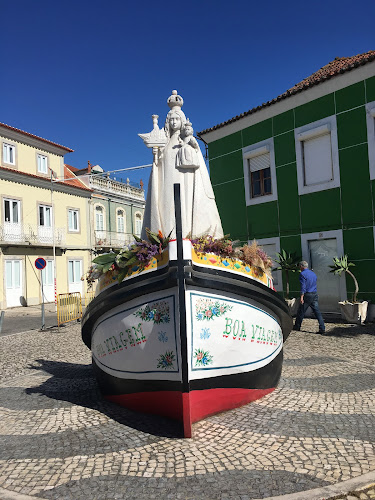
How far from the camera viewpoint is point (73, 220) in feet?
80.5

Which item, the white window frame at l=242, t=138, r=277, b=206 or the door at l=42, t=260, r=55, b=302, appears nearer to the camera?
the white window frame at l=242, t=138, r=277, b=206

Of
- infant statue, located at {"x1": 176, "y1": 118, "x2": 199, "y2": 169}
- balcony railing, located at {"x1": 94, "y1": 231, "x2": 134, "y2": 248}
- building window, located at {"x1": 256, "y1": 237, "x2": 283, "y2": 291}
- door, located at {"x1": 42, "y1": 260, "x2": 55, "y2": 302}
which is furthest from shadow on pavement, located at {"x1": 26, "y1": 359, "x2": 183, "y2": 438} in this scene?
balcony railing, located at {"x1": 94, "y1": 231, "x2": 134, "y2": 248}

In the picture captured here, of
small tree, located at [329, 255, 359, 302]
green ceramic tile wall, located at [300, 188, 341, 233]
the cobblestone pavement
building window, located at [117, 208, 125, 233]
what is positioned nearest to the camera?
the cobblestone pavement

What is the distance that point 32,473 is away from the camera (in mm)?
3098

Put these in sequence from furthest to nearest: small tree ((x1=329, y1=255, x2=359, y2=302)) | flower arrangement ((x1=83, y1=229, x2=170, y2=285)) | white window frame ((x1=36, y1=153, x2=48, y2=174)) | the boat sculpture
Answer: white window frame ((x1=36, y1=153, x2=48, y2=174)) < small tree ((x1=329, y1=255, x2=359, y2=302)) < flower arrangement ((x1=83, y1=229, x2=170, y2=285)) < the boat sculpture

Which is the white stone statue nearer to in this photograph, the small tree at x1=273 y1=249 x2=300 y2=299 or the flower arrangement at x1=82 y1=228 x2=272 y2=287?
the flower arrangement at x1=82 y1=228 x2=272 y2=287

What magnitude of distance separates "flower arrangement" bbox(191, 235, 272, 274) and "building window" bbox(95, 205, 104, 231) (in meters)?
24.1

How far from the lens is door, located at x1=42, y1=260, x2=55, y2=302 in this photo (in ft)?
72.0

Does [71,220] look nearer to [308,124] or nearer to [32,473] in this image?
[308,124]

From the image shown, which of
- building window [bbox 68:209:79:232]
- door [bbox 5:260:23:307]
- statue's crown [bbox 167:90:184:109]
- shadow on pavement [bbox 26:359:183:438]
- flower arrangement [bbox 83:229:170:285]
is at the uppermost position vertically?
building window [bbox 68:209:79:232]

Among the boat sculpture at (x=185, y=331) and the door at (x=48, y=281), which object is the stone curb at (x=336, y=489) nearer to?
the boat sculpture at (x=185, y=331)

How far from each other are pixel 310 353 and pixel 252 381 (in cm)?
328

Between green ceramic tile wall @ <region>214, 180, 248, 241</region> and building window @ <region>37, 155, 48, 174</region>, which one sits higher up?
building window @ <region>37, 155, 48, 174</region>

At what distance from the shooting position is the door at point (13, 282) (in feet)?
65.1
